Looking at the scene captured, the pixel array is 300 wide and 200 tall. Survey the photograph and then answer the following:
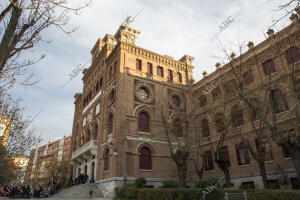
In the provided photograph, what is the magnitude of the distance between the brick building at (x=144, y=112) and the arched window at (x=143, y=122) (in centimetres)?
5

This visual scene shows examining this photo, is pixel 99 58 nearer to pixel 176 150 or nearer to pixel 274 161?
pixel 176 150

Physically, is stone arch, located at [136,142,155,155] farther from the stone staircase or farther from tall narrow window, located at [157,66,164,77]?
tall narrow window, located at [157,66,164,77]

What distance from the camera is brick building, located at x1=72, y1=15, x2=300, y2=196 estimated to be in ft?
65.7

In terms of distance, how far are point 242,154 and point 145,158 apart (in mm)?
9304

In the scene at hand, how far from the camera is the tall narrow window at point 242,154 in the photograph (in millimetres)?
20109

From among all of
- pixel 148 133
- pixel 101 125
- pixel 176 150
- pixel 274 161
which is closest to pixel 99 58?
pixel 101 125

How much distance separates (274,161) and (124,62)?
17506mm

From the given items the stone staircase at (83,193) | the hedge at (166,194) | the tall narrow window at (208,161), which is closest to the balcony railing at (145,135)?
the hedge at (166,194)

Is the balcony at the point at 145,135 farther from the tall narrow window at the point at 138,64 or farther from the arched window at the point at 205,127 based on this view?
the tall narrow window at the point at 138,64

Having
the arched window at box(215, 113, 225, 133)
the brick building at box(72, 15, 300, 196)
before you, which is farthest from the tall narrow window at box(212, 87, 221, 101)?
the arched window at box(215, 113, 225, 133)

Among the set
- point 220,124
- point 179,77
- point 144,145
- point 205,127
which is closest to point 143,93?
point 144,145

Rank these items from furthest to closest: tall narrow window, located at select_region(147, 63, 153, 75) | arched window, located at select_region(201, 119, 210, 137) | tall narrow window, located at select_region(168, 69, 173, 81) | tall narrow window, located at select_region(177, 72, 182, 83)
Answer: tall narrow window, located at select_region(177, 72, 182, 83) → tall narrow window, located at select_region(168, 69, 173, 81) → tall narrow window, located at select_region(147, 63, 153, 75) → arched window, located at select_region(201, 119, 210, 137)

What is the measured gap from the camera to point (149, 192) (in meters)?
14.7

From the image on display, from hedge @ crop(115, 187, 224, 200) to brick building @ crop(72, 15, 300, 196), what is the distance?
9.60 feet
